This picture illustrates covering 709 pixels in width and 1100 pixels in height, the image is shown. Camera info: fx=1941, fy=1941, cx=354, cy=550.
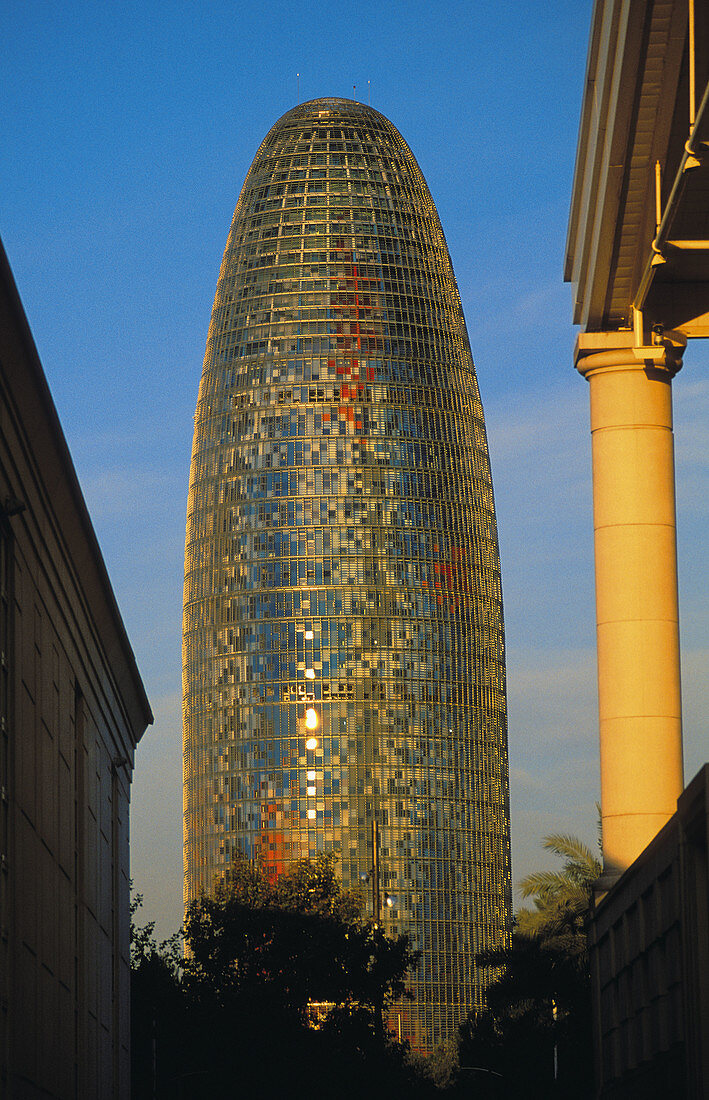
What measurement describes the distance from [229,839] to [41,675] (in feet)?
396

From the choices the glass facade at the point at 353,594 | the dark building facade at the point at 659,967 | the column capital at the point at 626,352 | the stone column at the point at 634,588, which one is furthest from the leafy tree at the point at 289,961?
the glass facade at the point at 353,594

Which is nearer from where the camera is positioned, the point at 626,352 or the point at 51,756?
the point at 626,352

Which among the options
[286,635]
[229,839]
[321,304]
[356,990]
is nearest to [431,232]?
[321,304]

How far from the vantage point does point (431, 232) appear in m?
154

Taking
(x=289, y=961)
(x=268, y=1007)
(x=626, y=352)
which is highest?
(x=626, y=352)

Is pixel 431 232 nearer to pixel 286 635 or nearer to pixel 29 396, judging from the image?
pixel 286 635

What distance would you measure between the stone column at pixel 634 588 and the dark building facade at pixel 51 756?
656 cm

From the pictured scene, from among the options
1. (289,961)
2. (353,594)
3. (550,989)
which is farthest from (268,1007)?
(353,594)

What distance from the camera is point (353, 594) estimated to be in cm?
14638

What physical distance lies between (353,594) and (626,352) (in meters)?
124

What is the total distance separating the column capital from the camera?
72.6 feet

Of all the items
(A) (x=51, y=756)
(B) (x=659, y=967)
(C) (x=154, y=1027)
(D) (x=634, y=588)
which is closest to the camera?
(B) (x=659, y=967)

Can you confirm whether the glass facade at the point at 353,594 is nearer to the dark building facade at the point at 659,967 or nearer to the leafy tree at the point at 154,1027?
the leafy tree at the point at 154,1027

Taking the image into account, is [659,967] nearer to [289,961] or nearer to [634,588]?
[634,588]
